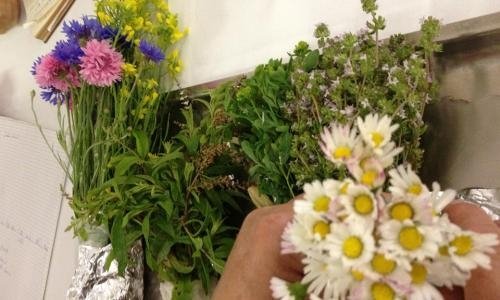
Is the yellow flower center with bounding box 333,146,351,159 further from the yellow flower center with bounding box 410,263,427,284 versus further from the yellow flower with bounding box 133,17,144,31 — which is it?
the yellow flower with bounding box 133,17,144,31

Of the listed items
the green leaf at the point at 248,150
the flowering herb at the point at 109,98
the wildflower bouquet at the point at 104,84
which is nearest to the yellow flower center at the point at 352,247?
the green leaf at the point at 248,150

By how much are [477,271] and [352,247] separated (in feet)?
0.48

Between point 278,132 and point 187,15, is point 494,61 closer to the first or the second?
point 278,132

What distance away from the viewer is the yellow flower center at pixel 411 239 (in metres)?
0.31

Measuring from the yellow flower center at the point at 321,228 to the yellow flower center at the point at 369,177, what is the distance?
0.13 feet

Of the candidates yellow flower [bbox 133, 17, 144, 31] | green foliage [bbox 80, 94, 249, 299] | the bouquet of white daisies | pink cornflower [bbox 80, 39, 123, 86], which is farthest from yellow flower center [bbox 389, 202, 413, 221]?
yellow flower [bbox 133, 17, 144, 31]

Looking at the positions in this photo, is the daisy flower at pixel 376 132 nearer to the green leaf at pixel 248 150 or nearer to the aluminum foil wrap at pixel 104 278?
the green leaf at pixel 248 150

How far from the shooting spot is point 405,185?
35cm

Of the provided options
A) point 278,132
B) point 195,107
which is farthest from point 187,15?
point 278,132

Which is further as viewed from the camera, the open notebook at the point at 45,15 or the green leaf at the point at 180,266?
the open notebook at the point at 45,15

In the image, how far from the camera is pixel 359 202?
0.33 m

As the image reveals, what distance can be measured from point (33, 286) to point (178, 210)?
684 millimetres

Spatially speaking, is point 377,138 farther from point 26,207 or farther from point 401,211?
point 26,207

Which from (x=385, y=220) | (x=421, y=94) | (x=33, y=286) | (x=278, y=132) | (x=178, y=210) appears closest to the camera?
(x=385, y=220)
